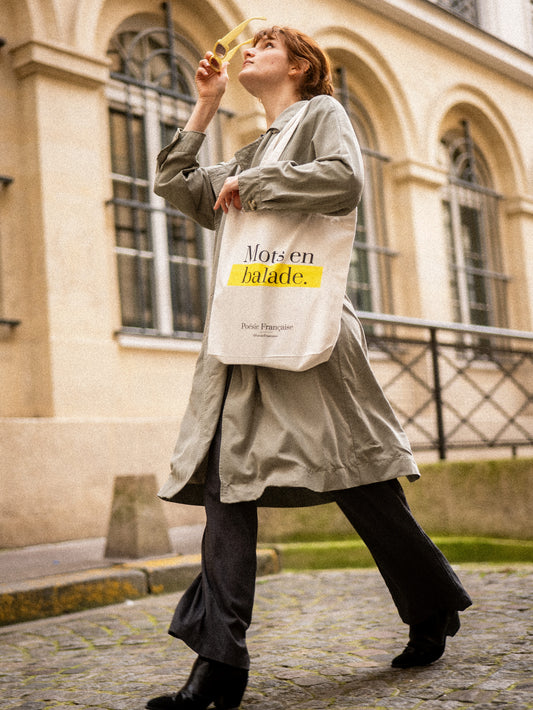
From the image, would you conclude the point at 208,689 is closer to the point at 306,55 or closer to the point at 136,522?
the point at 306,55

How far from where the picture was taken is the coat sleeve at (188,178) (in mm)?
2783

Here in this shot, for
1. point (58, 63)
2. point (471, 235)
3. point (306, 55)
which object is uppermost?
point (58, 63)

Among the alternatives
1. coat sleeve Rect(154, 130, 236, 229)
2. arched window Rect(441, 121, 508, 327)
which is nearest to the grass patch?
coat sleeve Rect(154, 130, 236, 229)

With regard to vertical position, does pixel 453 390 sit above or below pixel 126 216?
below

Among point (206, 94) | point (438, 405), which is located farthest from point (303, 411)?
point (438, 405)

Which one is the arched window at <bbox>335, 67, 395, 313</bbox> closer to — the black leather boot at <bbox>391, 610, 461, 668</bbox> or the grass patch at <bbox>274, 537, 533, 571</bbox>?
the grass patch at <bbox>274, 537, 533, 571</bbox>

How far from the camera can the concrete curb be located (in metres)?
4.20

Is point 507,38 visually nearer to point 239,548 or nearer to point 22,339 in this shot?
point 22,339

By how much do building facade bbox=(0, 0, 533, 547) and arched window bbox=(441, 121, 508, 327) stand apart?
0.62 meters

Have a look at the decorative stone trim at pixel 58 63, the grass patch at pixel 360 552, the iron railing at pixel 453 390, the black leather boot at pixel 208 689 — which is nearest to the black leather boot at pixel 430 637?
the black leather boot at pixel 208 689

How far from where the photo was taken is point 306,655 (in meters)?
3.17

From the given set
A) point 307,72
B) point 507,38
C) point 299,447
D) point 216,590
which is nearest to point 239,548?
point 216,590

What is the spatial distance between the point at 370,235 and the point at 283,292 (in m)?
8.46

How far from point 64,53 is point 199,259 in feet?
7.40
